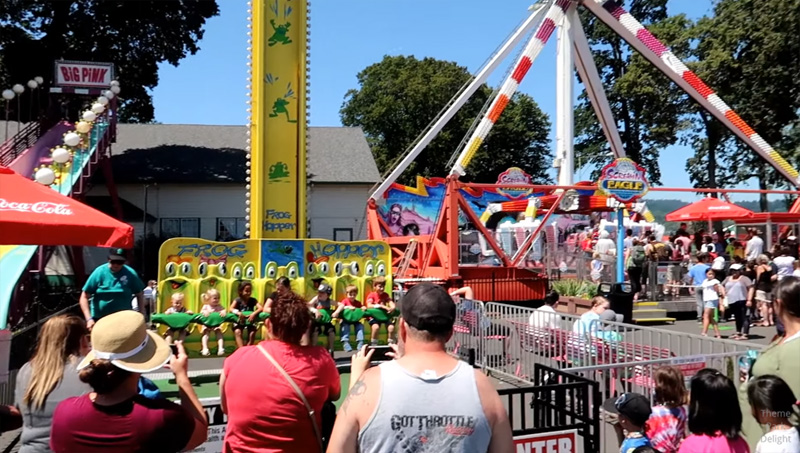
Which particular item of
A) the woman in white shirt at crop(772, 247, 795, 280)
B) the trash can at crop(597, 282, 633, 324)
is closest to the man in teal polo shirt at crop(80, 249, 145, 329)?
the trash can at crop(597, 282, 633, 324)

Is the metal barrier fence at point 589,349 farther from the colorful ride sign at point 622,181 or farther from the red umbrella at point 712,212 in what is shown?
the red umbrella at point 712,212

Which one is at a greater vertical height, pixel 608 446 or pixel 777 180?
pixel 777 180

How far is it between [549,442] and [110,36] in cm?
3064

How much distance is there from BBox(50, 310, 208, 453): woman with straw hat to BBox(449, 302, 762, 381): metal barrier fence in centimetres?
518

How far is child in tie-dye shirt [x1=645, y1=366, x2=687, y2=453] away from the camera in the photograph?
4.59m

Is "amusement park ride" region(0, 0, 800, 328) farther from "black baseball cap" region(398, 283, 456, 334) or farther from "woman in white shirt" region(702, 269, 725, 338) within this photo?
"black baseball cap" region(398, 283, 456, 334)

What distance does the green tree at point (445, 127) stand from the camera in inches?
1984

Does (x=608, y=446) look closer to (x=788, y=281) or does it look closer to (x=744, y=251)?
(x=788, y=281)

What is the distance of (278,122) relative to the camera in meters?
11.9

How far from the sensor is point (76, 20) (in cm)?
2948

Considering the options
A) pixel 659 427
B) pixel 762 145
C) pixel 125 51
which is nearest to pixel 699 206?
pixel 762 145

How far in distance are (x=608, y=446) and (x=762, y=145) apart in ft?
70.9

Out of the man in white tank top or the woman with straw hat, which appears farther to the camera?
the woman with straw hat

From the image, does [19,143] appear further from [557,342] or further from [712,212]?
[712,212]
